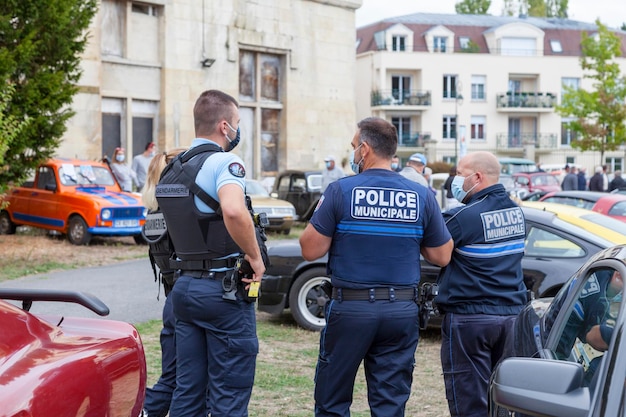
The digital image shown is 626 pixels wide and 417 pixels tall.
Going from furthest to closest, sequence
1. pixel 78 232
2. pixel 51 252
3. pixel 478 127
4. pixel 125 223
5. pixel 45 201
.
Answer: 1. pixel 478 127
2. pixel 45 201
3. pixel 78 232
4. pixel 125 223
5. pixel 51 252

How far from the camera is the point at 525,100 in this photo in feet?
229

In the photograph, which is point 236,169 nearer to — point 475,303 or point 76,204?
point 475,303

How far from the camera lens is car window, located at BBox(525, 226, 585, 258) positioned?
28.6ft

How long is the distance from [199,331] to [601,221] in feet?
18.1

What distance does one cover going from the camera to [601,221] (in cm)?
922

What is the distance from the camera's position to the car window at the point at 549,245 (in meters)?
8.72

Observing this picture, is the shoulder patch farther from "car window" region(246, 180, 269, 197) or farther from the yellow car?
"car window" region(246, 180, 269, 197)

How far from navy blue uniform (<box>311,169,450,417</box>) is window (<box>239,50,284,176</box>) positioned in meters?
26.4

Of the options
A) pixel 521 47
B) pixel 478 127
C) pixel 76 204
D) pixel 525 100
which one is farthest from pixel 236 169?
pixel 521 47

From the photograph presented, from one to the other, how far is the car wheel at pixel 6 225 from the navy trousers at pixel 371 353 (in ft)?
54.5

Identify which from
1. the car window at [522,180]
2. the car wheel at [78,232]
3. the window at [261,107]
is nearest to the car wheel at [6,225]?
the car wheel at [78,232]

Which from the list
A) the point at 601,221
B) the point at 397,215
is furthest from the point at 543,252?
the point at 397,215

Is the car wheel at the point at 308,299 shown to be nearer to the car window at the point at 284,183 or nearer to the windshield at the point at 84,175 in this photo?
the windshield at the point at 84,175

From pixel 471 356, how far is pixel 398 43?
67.8m
